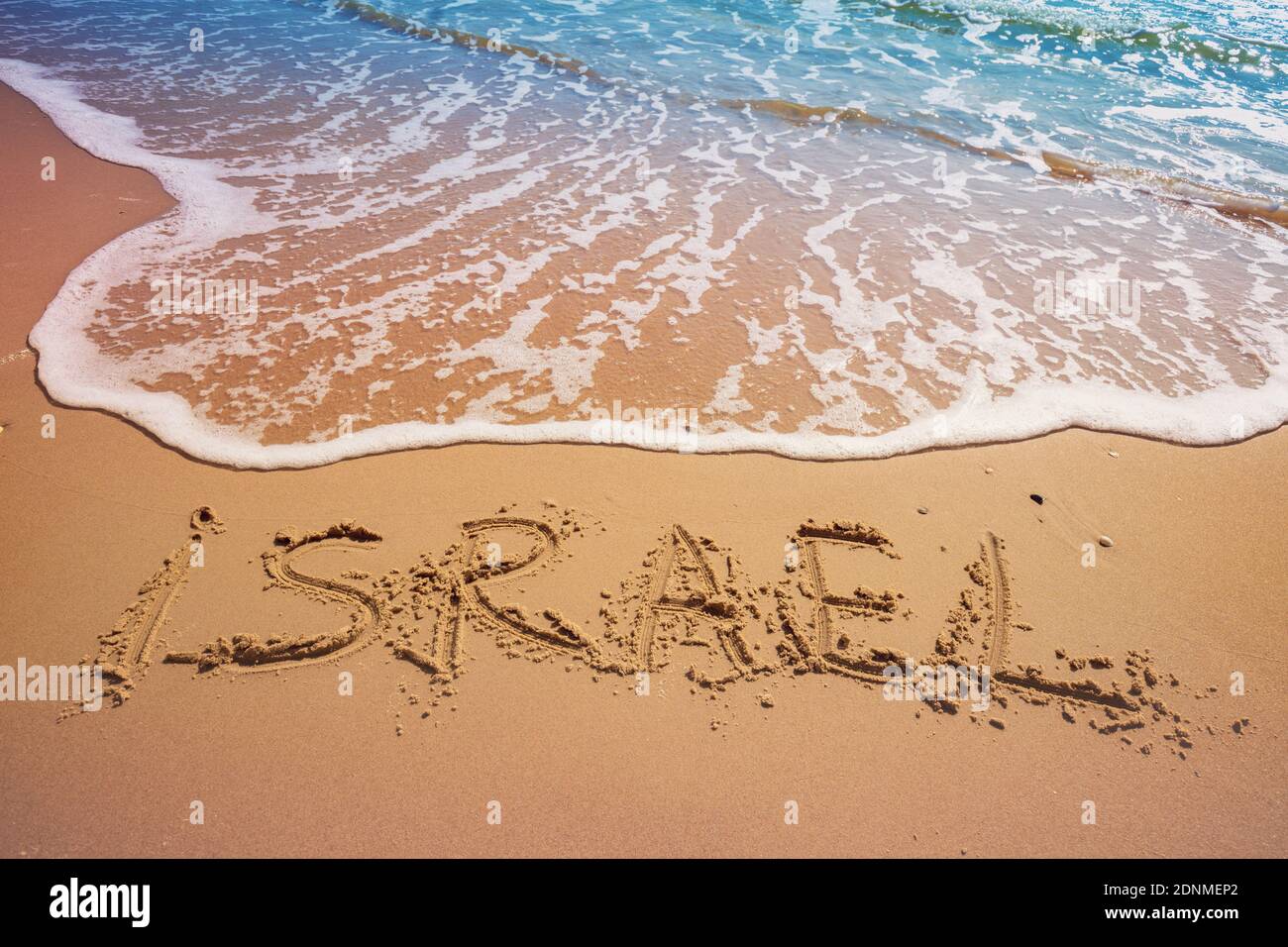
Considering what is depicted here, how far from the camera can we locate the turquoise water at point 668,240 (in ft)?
14.9

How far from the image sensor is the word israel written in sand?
3.03m

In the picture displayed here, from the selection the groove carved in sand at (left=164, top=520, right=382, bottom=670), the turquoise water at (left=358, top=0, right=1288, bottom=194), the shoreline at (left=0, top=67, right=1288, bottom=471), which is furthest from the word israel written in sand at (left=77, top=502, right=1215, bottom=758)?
the turquoise water at (left=358, top=0, right=1288, bottom=194)

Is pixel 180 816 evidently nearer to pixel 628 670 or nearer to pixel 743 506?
pixel 628 670

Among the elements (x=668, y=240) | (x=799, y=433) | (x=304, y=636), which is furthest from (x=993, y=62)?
(x=304, y=636)

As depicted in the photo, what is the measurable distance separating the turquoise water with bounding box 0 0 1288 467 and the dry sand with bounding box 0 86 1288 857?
45 centimetres

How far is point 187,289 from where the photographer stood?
17.7 ft

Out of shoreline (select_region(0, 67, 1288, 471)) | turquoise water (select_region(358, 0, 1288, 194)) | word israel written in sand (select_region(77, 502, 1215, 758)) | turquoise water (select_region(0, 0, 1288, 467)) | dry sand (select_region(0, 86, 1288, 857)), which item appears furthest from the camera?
turquoise water (select_region(358, 0, 1288, 194))

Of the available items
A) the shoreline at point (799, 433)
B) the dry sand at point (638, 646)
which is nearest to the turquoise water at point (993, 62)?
the shoreline at point (799, 433)

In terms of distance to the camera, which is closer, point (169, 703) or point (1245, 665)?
point (169, 703)

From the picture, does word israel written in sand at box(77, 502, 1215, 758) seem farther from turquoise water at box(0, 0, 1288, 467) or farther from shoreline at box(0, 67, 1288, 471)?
Answer: turquoise water at box(0, 0, 1288, 467)

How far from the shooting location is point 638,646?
315cm

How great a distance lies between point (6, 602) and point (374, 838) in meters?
2.28

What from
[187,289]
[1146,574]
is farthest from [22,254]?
[1146,574]

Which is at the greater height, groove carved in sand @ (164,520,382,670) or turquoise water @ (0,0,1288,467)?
turquoise water @ (0,0,1288,467)
